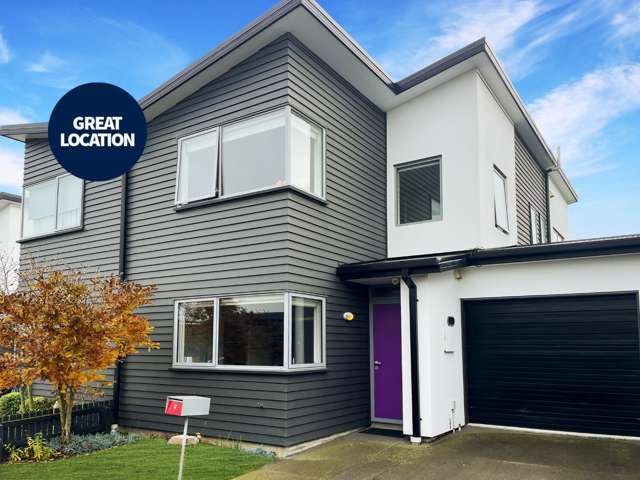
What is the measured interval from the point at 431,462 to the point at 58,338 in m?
5.24

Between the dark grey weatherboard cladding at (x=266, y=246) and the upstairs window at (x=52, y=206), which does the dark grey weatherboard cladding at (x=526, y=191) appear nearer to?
the dark grey weatherboard cladding at (x=266, y=246)

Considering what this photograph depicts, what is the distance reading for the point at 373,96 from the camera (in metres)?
10.6

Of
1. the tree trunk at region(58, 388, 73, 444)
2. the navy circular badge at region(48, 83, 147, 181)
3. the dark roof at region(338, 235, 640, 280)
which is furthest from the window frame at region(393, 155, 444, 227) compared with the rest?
the tree trunk at region(58, 388, 73, 444)

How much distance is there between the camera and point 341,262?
9227 mm

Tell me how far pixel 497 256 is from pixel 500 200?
8.46 feet

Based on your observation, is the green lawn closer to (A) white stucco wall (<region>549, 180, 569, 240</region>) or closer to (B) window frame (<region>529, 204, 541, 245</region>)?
(B) window frame (<region>529, 204, 541, 245</region>)

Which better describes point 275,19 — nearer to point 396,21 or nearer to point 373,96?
point 373,96

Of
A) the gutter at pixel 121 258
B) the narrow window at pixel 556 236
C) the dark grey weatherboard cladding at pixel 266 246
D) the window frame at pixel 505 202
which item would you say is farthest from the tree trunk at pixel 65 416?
the narrow window at pixel 556 236

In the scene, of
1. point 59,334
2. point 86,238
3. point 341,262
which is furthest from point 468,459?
point 86,238

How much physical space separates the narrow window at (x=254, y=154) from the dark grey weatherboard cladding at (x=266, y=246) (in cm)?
23

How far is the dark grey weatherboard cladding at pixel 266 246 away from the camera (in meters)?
8.09

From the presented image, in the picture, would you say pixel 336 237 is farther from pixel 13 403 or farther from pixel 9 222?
pixel 9 222

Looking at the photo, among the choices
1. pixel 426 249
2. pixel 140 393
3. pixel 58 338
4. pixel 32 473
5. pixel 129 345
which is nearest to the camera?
pixel 32 473

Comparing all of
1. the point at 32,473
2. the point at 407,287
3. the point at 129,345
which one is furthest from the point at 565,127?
the point at 32,473
